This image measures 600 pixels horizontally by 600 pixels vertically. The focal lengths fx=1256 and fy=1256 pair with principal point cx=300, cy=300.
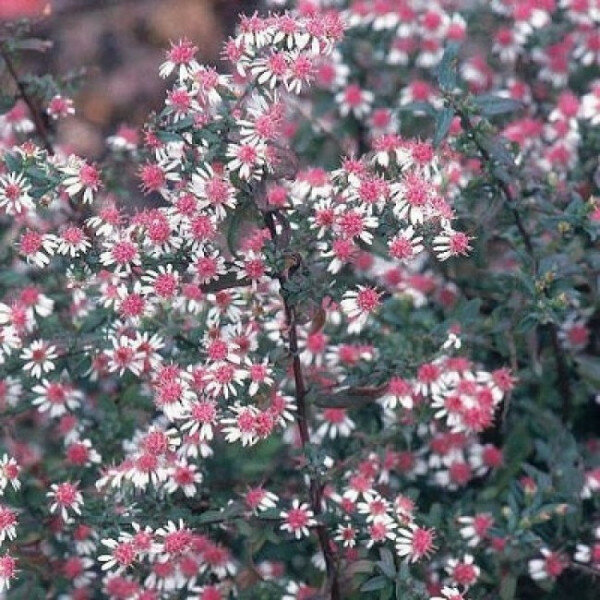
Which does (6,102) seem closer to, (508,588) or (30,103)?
(30,103)

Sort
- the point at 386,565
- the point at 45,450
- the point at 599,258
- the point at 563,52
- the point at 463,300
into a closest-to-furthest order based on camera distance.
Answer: the point at 386,565
the point at 599,258
the point at 463,300
the point at 45,450
the point at 563,52

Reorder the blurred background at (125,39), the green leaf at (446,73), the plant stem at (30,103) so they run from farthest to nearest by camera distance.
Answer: the blurred background at (125,39), the plant stem at (30,103), the green leaf at (446,73)

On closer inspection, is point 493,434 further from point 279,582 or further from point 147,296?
point 147,296

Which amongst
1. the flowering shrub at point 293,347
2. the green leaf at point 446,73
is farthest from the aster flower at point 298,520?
the green leaf at point 446,73

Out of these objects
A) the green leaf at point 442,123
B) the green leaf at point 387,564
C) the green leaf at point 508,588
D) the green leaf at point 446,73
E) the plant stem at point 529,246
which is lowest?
the green leaf at point 508,588

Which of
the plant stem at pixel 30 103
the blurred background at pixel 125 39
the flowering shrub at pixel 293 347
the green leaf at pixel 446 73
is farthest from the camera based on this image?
the blurred background at pixel 125 39

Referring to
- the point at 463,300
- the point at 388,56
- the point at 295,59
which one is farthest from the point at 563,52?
the point at 295,59

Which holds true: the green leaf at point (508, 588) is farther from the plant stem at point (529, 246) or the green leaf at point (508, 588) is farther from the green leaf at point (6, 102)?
the green leaf at point (6, 102)

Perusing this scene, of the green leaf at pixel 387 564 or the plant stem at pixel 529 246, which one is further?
the plant stem at pixel 529 246

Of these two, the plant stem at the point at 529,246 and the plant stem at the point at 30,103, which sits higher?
the plant stem at the point at 30,103
